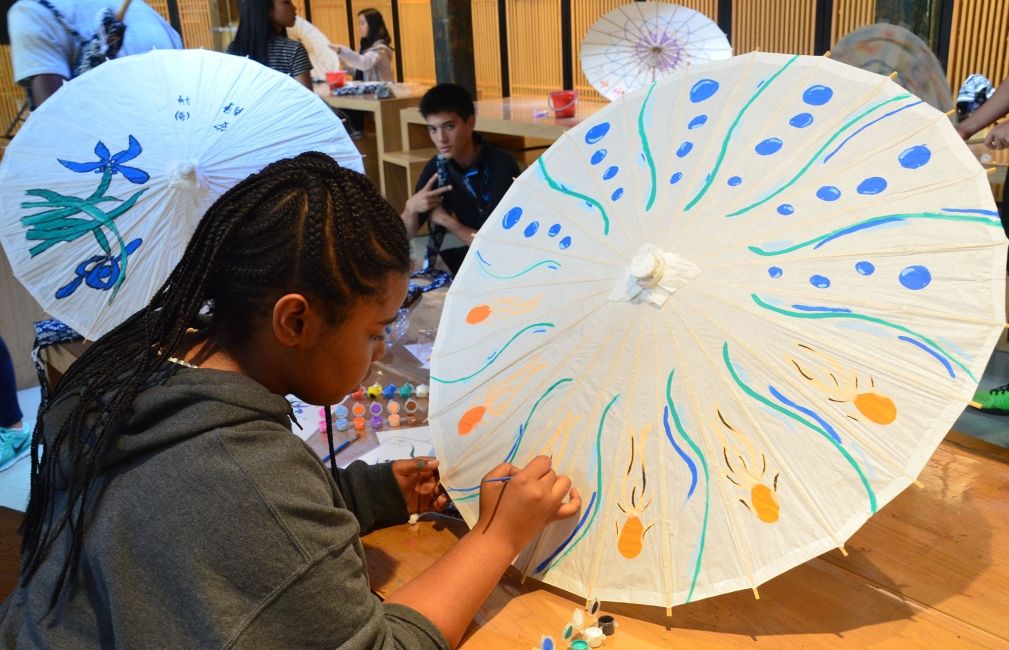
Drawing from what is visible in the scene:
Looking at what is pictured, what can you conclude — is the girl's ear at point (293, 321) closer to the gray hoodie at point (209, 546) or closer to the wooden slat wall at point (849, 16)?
the gray hoodie at point (209, 546)

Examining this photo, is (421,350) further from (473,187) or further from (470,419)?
(473,187)

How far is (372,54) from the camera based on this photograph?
6.80 metres

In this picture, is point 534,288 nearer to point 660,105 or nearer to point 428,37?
point 660,105

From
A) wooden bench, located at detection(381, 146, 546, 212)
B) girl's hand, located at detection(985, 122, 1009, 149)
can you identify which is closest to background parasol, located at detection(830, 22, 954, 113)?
girl's hand, located at detection(985, 122, 1009, 149)

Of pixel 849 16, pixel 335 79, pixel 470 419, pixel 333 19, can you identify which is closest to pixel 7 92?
pixel 335 79

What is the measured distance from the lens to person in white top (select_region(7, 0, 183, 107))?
8.63 feet

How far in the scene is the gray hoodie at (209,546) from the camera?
0.79 meters

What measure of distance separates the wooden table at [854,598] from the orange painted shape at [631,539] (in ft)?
0.32

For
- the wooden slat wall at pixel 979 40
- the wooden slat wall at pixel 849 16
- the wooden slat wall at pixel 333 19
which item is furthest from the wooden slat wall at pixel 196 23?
the wooden slat wall at pixel 979 40

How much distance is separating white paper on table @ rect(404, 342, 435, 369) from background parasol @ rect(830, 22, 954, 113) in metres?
1.46

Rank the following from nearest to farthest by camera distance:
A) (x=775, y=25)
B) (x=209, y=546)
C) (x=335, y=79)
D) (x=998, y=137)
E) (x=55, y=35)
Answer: (x=209, y=546)
(x=998, y=137)
(x=55, y=35)
(x=775, y=25)
(x=335, y=79)

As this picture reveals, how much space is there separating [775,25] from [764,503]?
4395 mm

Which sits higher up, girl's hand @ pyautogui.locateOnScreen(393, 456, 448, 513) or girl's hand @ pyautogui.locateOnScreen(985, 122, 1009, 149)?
girl's hand @ pyautogui.locateOnScreen(985, 122, 1009, 149)

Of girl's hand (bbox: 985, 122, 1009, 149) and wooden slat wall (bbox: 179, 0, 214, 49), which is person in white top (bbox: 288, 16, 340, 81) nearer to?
wooden slat wall (bbox: 179, 0, 214, 49)
